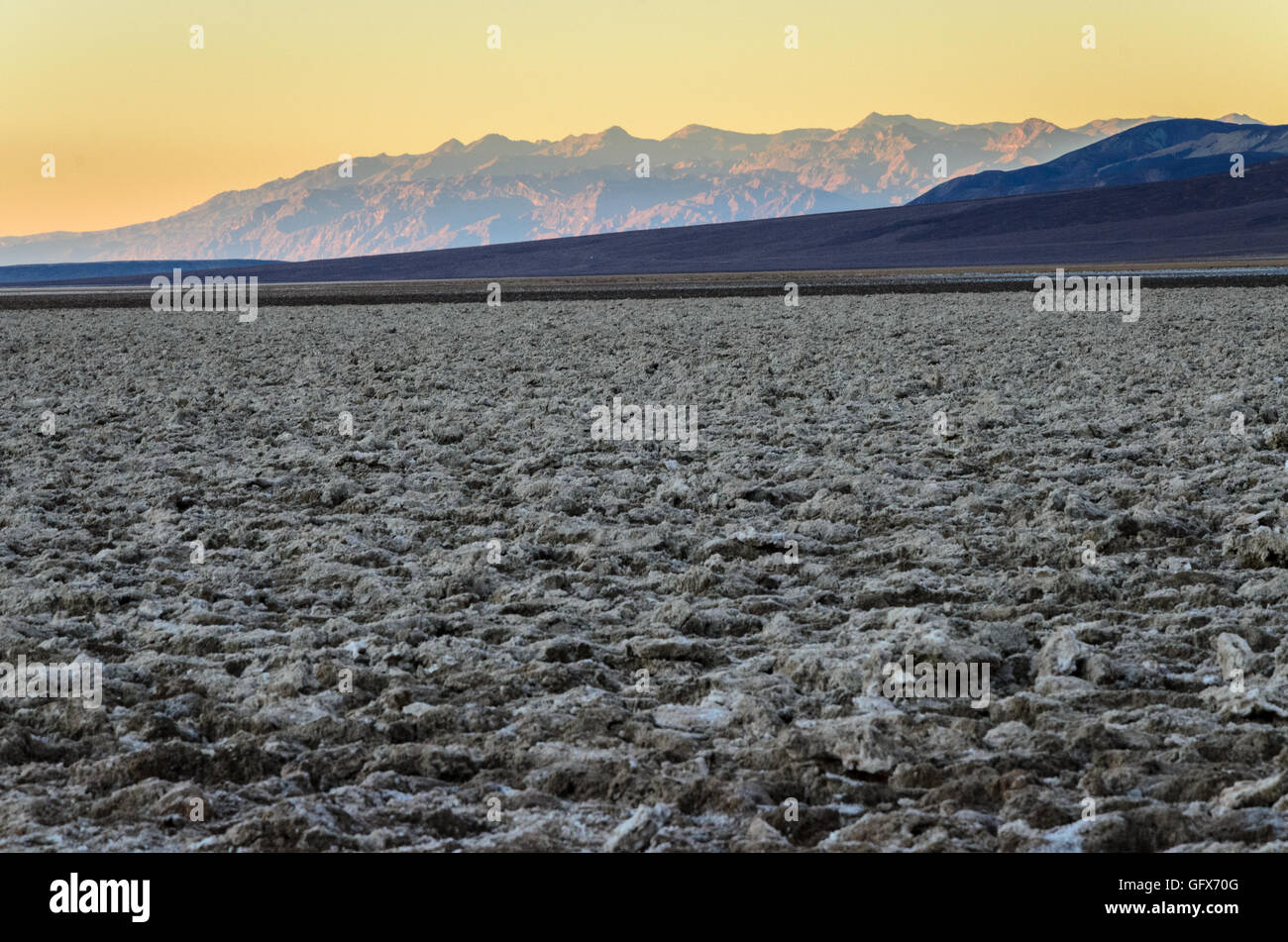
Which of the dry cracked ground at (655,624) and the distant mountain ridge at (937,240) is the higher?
the distant mountain ridge at (937,240)

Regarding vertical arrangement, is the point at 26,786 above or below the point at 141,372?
below

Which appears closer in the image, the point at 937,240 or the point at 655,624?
the point at 655,624

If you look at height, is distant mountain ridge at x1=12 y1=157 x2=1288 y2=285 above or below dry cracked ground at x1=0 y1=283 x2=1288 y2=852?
above

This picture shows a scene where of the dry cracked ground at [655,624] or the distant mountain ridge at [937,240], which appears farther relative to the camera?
the distant mountain ridge at [937,240]

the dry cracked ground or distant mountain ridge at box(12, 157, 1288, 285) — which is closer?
the dry cracked ground

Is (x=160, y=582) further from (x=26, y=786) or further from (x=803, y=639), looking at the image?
(x=803, y=639)

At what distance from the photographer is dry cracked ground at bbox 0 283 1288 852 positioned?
3926mm

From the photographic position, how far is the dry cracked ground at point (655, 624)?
12.9ft

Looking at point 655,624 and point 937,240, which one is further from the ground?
point 937,240

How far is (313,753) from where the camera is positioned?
4340mm

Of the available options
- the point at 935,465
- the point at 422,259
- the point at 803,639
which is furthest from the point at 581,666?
the point at 422,259

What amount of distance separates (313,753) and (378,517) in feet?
12.0

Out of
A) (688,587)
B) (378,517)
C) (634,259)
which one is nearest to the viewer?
(688,587)

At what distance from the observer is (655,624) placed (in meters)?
5.76
